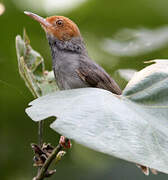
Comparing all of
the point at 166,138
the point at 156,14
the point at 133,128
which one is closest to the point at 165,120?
the point at 166,138

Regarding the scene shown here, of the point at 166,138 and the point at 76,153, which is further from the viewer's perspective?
the point at 76,153

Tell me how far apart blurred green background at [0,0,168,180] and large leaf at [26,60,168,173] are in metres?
1.35

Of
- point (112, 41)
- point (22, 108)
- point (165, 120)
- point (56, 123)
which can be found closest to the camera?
point (56, 123)

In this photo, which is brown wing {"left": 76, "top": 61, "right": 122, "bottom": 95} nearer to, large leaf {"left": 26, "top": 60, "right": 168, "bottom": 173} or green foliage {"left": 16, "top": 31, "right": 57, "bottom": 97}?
green foliage {"left": 16, "top": 31, "right": 57, "bottom": 97}

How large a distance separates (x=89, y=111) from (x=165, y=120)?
39 cm

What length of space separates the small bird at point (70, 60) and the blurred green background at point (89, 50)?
10 centimetres

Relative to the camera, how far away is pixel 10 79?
314 centimetres

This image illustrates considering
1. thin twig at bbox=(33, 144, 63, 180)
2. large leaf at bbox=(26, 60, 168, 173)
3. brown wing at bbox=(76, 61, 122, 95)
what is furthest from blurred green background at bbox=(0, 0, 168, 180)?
large leaf at bbox=(26, 60, 168, 173)

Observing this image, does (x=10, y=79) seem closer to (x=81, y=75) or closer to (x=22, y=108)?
(x=22, y=108)

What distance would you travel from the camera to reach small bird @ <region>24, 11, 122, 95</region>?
3172 millimetres

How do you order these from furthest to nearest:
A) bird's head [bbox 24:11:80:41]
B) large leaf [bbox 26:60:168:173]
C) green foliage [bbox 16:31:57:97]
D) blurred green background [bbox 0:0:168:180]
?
bird's head [bbox 24:11:80:41] < blurred green background [bbox 0:0:168:180] < green foliage [bbox 16:31:57:97] < large leaf [bbox 26:60:168:173]

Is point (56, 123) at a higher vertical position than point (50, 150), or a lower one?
higher

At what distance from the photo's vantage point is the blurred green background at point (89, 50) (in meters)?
3.05

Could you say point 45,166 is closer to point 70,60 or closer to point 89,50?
point 70,60
